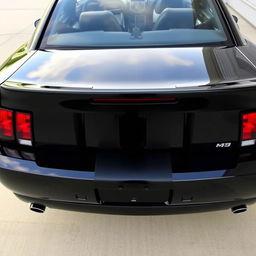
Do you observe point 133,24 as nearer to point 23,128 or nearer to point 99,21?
point 99,21

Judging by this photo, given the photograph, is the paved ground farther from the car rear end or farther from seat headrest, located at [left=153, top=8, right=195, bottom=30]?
seat headrest, located at [left=153, top=8, right=195, bottom=30]

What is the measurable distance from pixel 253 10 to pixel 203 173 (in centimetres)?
856

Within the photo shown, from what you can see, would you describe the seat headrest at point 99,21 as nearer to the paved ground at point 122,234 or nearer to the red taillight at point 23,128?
the red taillight at point 23,128

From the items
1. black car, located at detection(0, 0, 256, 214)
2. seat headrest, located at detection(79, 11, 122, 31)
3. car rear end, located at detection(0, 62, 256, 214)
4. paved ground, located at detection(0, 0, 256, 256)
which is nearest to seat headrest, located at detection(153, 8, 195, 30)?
seat headrest, located at detection(79, 11, 122, 31)

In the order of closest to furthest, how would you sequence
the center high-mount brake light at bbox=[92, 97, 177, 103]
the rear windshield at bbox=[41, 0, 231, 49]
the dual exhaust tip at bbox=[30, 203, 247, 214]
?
the center high-mount brake light at bbox=[92, 97, 177, 103]
the dual exhaust tip at bbox=[30, 203, 247, 214]
the rear windshield at bbox=[41, 0, 231, 49]

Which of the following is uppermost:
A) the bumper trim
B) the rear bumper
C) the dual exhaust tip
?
the rear bumper

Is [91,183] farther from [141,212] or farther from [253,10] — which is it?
[253,10]

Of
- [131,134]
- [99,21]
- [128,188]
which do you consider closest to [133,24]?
[99,21]

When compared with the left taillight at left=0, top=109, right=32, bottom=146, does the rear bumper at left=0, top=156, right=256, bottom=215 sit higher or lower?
lower

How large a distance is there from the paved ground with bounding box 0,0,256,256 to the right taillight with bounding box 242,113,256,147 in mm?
744

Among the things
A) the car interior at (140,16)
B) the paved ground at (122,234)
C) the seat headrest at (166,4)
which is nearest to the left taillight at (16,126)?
the paved ground at (122,234)

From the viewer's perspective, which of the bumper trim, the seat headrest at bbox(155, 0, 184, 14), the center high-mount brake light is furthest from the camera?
the seat headrest at bbox(155, 0, 184, 14)

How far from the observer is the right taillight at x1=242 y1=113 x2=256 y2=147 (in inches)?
70.6

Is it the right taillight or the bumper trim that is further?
the bumper trim
